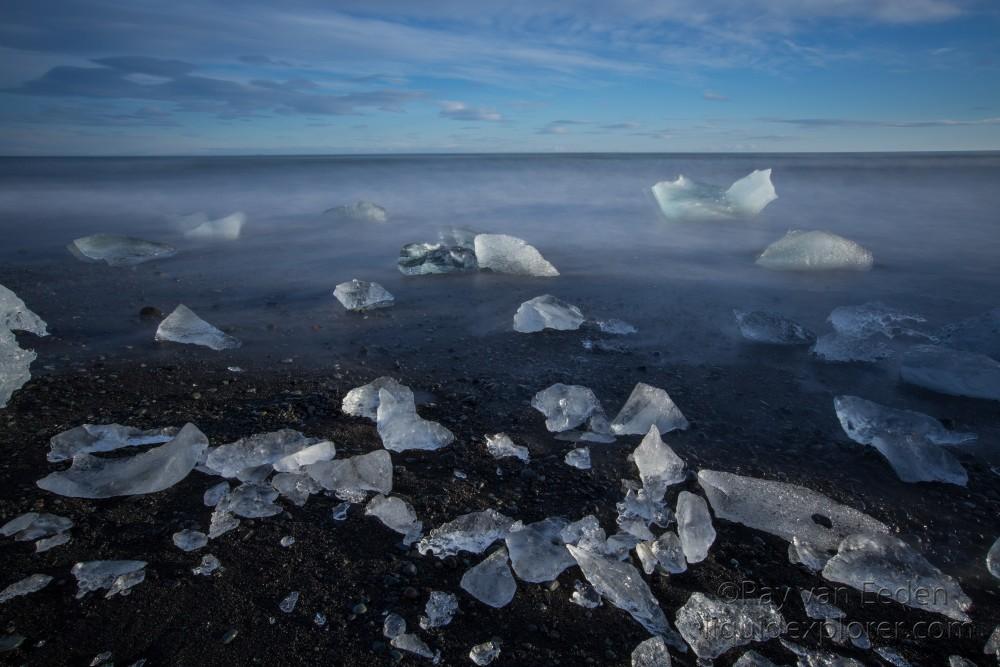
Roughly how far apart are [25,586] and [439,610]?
1109 millimetres

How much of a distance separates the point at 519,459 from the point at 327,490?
0.74 m

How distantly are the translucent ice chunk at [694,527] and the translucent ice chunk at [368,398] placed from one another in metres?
1.21

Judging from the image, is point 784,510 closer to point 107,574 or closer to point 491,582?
point 491,582

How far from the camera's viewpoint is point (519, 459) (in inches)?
84.6

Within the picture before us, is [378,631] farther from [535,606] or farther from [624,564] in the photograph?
[624,564]

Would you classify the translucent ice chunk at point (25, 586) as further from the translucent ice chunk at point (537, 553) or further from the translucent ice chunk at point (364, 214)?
the translucent ice chunk at point (364, 214)

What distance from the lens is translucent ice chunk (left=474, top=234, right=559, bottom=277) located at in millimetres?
5117

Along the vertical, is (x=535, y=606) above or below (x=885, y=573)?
below

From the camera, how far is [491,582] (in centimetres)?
155

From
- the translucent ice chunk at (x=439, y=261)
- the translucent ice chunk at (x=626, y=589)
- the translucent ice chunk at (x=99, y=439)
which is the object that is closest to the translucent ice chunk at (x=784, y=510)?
the translucent ice chunk at (x=626, y=589)

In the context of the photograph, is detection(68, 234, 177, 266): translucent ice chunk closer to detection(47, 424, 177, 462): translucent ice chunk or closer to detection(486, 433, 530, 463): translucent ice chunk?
detection(47, 424, 177, 462): translucent ice chunk

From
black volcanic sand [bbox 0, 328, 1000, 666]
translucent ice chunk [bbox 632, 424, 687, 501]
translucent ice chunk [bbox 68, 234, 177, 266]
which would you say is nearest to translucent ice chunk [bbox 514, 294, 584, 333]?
black volcanic sand [bbox 0, 328, 1000, 666]

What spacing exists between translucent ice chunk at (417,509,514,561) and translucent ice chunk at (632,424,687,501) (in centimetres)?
59

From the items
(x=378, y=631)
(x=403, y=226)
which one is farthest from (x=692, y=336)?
(x=403, y=226)
